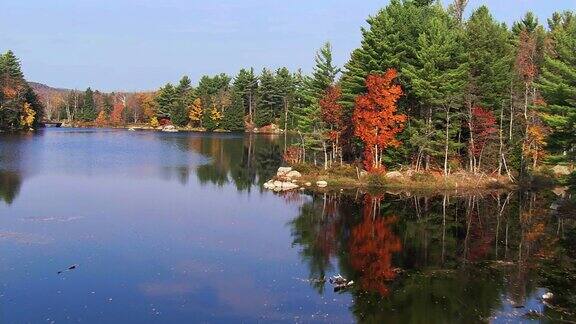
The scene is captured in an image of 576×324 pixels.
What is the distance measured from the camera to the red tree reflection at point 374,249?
76.0 ft

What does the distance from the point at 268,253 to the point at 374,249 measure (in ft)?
17.8

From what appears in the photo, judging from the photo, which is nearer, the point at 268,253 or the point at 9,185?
the point at 268,253

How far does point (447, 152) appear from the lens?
159ft

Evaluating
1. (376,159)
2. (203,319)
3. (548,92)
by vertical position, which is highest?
(548,92)

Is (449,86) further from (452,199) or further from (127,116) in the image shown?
(127,116)

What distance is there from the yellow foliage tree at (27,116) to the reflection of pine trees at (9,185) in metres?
64.5

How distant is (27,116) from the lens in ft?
362

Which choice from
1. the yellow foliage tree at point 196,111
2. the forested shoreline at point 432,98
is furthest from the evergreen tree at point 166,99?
the forested shoreline at point 432,98

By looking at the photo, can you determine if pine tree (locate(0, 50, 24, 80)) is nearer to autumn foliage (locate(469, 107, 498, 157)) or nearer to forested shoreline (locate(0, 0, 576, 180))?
forested shoreline (locate(0, 0, 576, 180))

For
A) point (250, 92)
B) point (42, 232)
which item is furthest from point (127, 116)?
point (42, 232)

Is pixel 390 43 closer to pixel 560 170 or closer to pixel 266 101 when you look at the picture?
pixel 560 170

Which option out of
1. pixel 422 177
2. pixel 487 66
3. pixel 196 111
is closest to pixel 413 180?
pixel 422 177

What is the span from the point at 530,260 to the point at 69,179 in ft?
123

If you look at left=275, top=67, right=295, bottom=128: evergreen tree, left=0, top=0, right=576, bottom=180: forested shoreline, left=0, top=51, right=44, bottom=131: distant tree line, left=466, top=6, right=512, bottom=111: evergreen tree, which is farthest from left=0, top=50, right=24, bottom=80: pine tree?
left=466, top=6, right=512, bottom=111: evergreen tree
